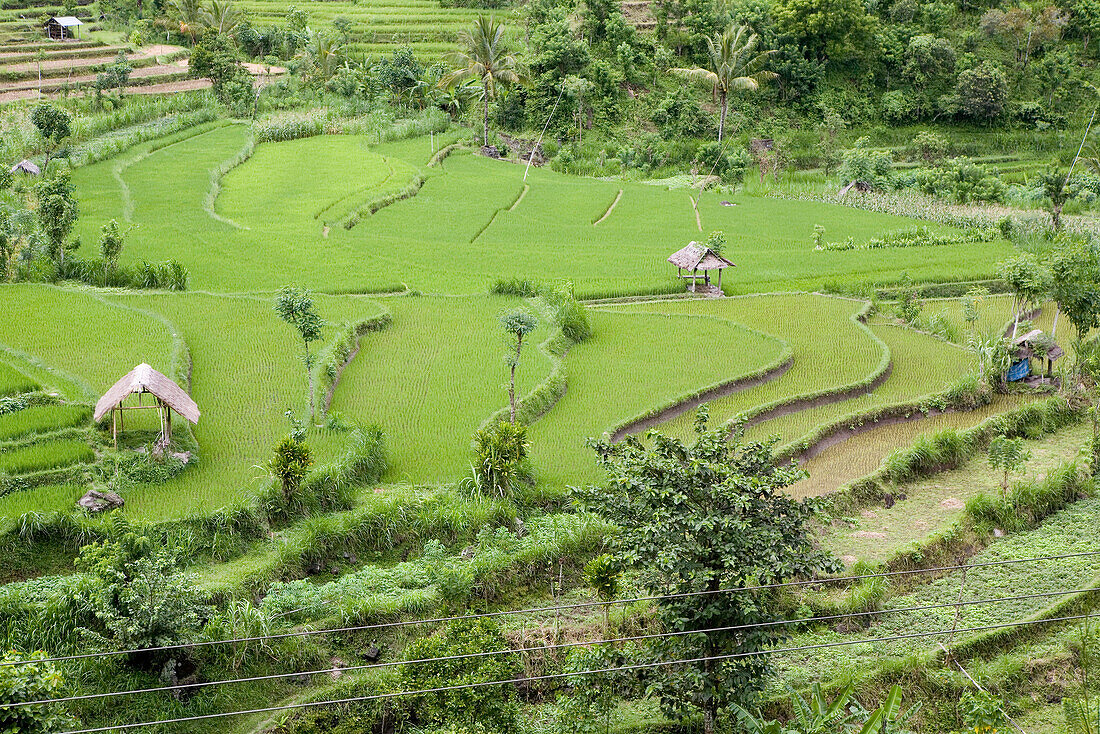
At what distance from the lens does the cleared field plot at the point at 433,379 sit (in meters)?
13.2

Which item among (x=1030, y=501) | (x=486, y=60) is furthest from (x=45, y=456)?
(x=486, y=60)

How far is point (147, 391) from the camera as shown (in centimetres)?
1181

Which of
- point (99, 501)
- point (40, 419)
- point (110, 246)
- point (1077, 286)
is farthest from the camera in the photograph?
point (110, 246)

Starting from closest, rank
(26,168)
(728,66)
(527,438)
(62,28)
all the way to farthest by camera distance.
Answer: (527,438), (26,168), (728,66), (62,28)

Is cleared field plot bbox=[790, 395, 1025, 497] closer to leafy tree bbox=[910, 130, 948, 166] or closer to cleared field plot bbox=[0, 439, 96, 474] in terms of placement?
cleared field plot bbox=[0, 439, 96, 474]

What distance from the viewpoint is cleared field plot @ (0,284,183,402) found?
558 inches

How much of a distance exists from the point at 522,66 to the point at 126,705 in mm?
32535

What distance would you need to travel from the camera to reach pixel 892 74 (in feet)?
139

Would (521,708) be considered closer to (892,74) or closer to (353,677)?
(353,677)

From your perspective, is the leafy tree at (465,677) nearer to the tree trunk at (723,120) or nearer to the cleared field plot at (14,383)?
the cleared field plot at (14,383)

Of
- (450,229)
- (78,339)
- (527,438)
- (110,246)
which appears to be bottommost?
(527,438)

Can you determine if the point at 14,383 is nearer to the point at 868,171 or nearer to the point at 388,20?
the point at 868,171

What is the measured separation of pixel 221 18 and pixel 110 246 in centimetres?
2692

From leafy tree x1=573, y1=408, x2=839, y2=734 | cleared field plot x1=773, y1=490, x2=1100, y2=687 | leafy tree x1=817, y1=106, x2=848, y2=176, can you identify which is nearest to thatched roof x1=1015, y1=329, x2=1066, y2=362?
cleared field plot x1=773, y1=490, x2=1100, y2=687
